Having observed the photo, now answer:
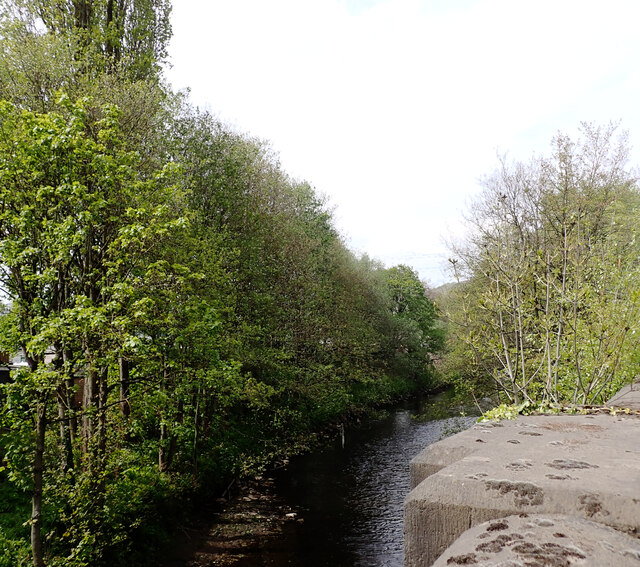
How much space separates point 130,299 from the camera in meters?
8.02

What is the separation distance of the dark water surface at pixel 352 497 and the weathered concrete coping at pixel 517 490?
30.5 ft

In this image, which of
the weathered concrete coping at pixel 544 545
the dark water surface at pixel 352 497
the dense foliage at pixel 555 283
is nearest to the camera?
the weathered concrete coping at pixel 544 545

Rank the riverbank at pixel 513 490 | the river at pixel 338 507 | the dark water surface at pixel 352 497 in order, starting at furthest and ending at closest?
1. the dark water surface at pixel 352 497
2. the river at pixel 338 507
3. the riverbank at pixel 513 490

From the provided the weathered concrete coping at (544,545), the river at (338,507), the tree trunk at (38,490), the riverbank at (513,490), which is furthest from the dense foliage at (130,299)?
the weathered concrete coping at (544,545)

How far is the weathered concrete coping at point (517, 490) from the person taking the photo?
1.96m

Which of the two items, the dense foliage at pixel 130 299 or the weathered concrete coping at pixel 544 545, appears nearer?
the weathered concrete coping at pixel 544 545

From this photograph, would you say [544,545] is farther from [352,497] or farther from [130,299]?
[352,497]

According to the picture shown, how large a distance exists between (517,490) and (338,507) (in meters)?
13.5

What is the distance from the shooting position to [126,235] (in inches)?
300

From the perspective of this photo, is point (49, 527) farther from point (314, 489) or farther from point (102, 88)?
point (102, 88)

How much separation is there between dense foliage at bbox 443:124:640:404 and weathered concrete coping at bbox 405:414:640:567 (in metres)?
3.35

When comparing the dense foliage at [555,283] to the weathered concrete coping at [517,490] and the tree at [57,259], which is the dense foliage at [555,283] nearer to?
the weathered concrete coping at [517,490]

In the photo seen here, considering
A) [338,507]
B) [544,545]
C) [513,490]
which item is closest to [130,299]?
[513,490]

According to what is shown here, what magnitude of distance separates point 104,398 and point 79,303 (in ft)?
10.1
